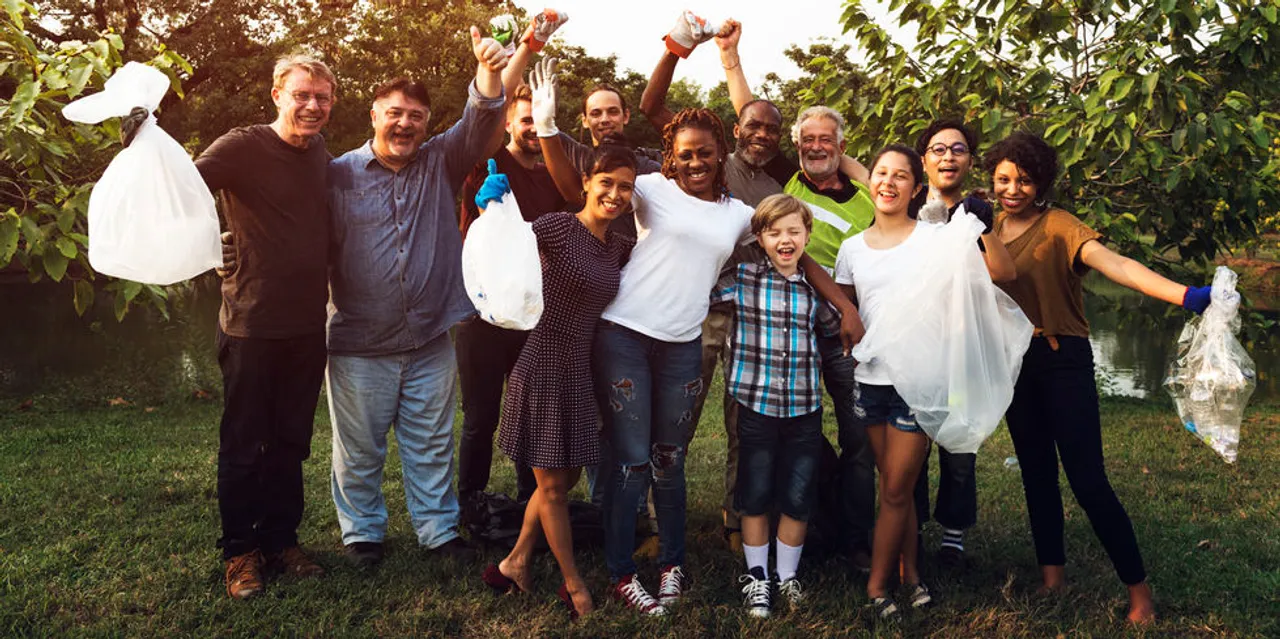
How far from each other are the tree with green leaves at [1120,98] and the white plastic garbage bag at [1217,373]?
2.81 m

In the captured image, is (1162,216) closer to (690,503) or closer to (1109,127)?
(1109,127)

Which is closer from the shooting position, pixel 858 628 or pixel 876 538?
pixel 858 628

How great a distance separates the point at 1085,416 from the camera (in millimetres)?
3180

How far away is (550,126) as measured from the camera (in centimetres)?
340

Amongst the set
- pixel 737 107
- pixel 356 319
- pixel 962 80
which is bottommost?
pixel 356 319

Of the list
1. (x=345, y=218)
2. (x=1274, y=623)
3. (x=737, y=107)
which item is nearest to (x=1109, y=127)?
(x=737, y=107)

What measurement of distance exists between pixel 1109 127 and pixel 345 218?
4.78 metres

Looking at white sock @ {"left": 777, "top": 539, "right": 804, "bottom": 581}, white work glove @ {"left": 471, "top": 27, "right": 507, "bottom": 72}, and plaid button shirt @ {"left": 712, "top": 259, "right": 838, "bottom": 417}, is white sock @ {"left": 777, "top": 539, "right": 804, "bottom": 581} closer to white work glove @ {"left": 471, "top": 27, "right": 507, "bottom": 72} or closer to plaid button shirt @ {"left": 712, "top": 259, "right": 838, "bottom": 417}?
plaid button shirt @ {"left": 712, "top": 259, "right": 838, "bottom": 417}

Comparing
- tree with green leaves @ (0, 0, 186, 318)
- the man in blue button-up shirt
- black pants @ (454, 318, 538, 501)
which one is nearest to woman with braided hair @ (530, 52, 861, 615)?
the man in blue button-up shirt

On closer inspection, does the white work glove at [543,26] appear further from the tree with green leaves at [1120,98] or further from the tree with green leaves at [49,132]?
the tree with green leaves at [1120,98]

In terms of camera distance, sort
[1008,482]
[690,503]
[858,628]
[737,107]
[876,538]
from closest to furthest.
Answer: [858,628] < [876,538] < [737,107] < [690,503] < [1008,482]

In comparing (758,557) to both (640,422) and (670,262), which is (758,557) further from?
(670,262)

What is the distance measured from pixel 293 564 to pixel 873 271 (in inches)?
100

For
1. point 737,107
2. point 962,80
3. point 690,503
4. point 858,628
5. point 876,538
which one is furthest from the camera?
point 962,80
